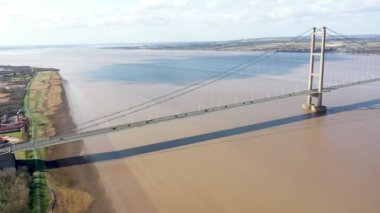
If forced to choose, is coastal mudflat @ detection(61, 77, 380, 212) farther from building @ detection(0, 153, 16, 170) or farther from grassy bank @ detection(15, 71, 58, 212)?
building @ detection(0, 153, 16, 170)

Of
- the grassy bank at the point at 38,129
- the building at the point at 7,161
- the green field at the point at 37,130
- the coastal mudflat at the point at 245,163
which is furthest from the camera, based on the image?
the building at the point at 7,161

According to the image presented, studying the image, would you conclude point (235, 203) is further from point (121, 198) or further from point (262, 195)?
point (121, 198)

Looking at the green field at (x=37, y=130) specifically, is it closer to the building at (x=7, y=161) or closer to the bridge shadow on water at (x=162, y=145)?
the bridge shadow on water at (x=162, y=145)

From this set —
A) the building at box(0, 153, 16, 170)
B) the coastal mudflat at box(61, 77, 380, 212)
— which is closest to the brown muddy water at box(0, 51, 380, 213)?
the coastal mudflat at box(61, 77, 380, 212)

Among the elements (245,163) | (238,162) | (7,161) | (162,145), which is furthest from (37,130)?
(245,163)

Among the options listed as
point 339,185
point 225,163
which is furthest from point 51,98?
point 339,185

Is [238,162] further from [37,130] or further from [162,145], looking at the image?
[37,130]

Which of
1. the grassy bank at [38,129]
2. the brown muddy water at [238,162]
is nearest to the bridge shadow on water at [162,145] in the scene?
the brown muddy water at [238,162]

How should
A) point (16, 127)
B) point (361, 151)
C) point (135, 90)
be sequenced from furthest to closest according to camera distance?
point (135, 90)
point (16, 127)
point (361, 151)
